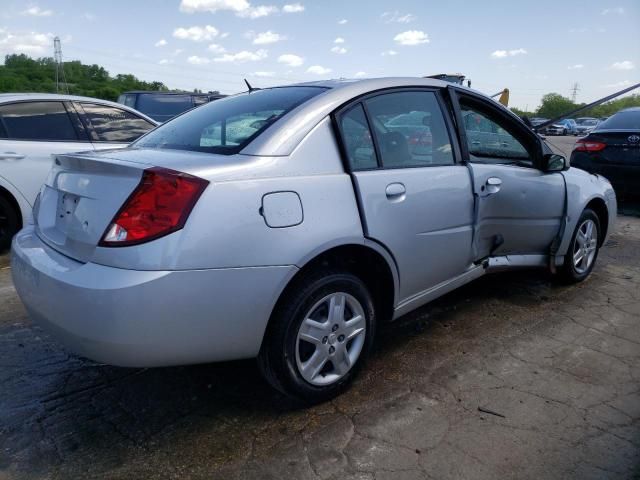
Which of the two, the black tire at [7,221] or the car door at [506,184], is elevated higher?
the car door at [506,184]

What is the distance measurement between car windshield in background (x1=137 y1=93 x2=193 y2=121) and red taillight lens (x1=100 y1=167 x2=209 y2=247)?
33.7 ft

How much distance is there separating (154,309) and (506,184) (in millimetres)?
2493

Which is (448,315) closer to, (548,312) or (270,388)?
(548,312)

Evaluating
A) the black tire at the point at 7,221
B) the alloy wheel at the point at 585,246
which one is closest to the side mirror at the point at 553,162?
the alloy wheel at the point at 585,246

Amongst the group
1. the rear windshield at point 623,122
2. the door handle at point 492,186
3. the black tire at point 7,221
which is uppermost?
the rear windshield at point 623,122

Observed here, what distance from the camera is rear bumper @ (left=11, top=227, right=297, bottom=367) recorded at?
194 cm

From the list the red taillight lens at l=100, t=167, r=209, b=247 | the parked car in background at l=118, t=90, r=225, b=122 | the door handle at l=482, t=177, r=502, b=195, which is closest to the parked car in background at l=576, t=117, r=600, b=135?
the parked car in background at l=118, t=90, r=225, b=122

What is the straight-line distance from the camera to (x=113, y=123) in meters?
5.81

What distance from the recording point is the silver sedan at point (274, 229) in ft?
6.54

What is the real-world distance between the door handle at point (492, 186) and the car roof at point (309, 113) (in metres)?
0.83

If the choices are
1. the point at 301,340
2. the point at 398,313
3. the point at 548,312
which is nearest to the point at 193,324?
the point at 301,340

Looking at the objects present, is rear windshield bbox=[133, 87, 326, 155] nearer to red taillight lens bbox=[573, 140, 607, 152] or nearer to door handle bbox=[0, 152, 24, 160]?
door handle bbox=[0, 152, 24, 160]

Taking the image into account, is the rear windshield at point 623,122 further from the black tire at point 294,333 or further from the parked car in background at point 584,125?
the parked car in background at point 584,125

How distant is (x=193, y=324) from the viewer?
203cm
